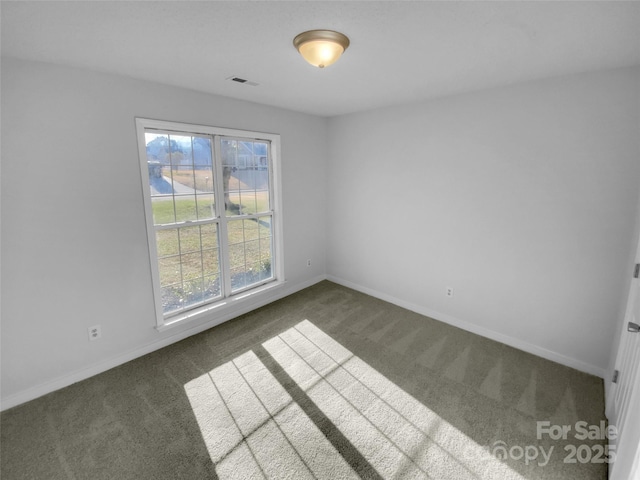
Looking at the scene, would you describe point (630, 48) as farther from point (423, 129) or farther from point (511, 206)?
point (423, 129)

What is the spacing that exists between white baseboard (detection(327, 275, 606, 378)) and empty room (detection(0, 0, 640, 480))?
0.02 meters

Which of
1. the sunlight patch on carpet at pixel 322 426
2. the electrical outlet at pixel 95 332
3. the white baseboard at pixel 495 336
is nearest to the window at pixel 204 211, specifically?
the electrical outlet at pixel 95 332

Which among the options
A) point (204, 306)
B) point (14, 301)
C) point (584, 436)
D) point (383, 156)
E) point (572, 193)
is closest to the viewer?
point (584, 436)

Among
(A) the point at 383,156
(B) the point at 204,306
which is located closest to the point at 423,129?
(A) the point at 383,156

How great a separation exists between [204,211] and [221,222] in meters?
0.21

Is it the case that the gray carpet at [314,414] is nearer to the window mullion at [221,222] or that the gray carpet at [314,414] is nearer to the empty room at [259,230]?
the empty room at [259,230]

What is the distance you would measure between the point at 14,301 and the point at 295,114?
3290 mm

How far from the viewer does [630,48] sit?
5.94 feet

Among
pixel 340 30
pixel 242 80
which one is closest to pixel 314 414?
pixel 340 30

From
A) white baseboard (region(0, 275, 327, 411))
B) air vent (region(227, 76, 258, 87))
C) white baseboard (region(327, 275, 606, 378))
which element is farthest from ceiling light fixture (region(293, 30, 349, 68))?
white baseboard (region(327, 275, 606, 378))

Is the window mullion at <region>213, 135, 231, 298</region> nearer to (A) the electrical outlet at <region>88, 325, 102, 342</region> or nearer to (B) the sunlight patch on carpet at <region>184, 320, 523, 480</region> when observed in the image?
(B) the sunlight patch on carpet at <region>184, 320, 523, 480</region>

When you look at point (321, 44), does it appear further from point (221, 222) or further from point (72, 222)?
point (72, 222)

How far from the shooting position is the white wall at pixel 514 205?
2270 millimetres

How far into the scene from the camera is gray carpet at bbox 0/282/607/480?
1.73 meters
